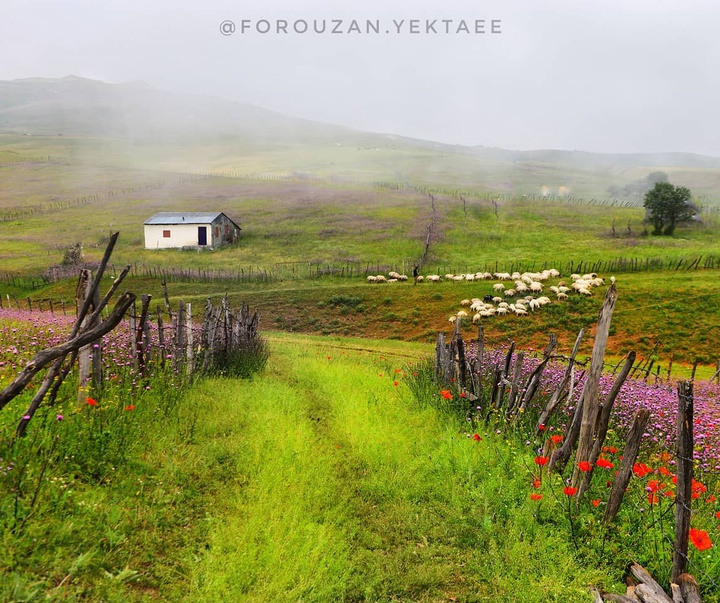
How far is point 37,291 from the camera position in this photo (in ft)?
125

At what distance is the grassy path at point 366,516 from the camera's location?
4.46m

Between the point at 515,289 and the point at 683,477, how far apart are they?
107 feet

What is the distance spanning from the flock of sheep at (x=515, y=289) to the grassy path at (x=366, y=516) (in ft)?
72.3

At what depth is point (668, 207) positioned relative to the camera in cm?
5459

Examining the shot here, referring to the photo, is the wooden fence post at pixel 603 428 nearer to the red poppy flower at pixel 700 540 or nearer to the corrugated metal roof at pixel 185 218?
the red poppy flower at pixel 700 540

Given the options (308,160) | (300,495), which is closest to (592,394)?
(300,495)

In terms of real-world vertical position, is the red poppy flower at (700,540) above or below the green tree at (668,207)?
below

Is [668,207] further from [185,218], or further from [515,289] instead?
[185,218]

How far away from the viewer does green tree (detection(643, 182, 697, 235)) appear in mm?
54406

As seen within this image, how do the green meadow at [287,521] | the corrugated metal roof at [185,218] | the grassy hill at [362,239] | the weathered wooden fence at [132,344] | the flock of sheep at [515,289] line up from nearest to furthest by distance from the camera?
the weathered wooden fence at [132,344]
the green meadow at [287,521]
the grassy hill at [362,239]
the flock of sheep at [515,289]
the corrugated metal roof at [185,218]

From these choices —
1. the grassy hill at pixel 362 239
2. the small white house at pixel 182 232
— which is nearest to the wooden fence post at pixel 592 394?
the grassy hill at pixel 362 239

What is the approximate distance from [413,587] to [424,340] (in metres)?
25.0

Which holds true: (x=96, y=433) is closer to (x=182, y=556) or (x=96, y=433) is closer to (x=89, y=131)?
(x=182, y=556)

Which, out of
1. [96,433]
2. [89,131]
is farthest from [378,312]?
[89,131]
